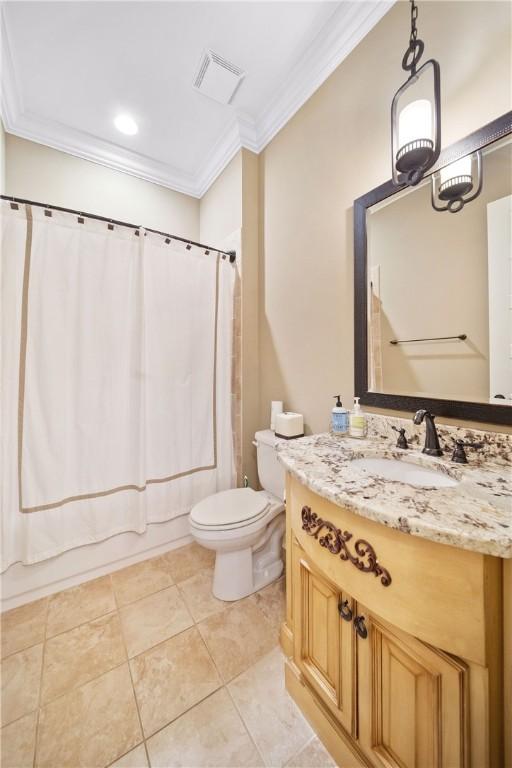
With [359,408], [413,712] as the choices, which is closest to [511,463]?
[359,408]

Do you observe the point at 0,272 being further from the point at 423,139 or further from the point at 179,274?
the point at 423,139

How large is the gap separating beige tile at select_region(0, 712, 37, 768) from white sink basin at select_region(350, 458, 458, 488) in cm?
133

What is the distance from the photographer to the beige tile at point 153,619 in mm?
1238

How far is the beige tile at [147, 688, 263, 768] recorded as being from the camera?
33.9 inches

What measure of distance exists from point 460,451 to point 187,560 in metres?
1.62

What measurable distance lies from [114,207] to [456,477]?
2.68 m

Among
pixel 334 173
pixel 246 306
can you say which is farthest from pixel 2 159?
pixel 334 173

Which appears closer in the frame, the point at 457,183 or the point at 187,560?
the point at 457,183

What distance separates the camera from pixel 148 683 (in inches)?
42.1

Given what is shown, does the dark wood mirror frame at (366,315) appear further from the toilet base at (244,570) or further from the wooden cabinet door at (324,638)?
the toilet base at (244,570)

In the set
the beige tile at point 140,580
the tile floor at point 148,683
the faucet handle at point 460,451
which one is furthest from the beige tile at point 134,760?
the faucet handle at point 460,451

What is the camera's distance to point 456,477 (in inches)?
31.8

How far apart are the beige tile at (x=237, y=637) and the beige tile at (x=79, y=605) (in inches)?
21.0

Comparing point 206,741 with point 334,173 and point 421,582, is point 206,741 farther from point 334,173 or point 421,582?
point 334,173
